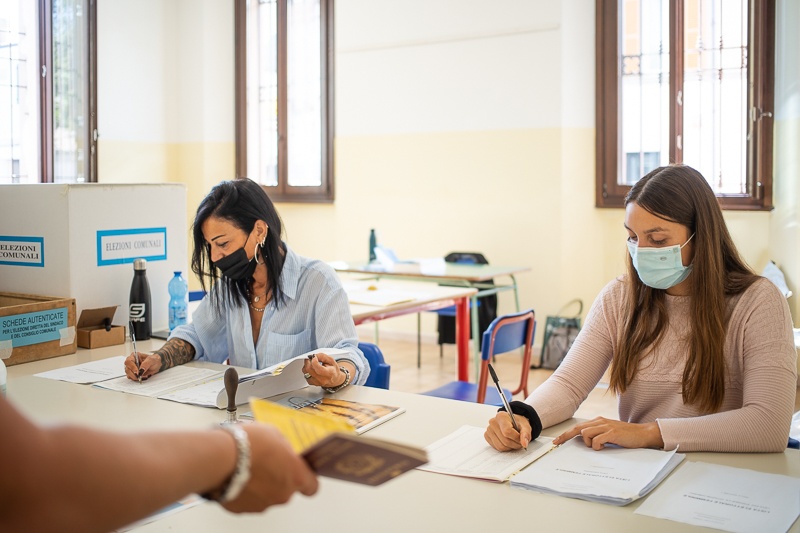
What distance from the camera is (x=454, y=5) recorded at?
6.11 m

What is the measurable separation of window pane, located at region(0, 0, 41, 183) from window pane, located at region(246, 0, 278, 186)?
1779mm

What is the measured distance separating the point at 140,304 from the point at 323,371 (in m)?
1.15

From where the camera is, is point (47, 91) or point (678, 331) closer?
point (678, 331)

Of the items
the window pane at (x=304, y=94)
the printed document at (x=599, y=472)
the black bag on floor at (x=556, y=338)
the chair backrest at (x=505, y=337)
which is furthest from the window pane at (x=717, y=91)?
the printed document at (x=599, y=472)

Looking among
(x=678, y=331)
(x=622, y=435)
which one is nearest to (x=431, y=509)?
(x=622, y=435)

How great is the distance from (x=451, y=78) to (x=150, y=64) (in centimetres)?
277

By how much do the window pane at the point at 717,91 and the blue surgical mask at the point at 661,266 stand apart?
12.5 feet

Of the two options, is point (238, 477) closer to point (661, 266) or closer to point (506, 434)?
point (506, 434)

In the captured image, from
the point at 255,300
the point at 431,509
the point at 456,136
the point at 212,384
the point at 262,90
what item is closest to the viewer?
the point at 431,509

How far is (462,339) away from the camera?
431 centimetres

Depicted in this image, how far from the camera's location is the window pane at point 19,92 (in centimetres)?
620

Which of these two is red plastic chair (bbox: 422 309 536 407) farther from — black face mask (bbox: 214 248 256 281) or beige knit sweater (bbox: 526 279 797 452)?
beige knit sweater (bbox: 526 279 797 452)

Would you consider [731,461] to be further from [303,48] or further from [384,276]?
[303,48]

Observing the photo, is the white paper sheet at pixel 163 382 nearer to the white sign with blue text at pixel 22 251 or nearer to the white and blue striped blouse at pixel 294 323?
the white and blue striped blouse at pixel 294 323
